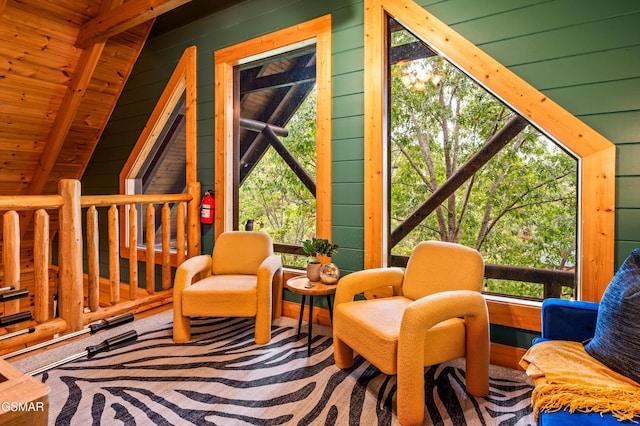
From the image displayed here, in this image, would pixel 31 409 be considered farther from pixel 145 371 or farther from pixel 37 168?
pixel 37 168

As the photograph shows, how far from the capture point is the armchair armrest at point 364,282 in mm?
2203

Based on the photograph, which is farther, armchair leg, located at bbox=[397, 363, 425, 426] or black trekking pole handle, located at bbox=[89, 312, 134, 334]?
armchair leg, located at bbox=[397, 363, 425, 426]

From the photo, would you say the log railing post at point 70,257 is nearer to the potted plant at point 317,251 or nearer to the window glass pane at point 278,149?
the window glass pane at point 278,149

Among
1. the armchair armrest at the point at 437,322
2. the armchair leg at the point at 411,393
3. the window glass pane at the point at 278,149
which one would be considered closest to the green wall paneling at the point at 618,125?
the armchair armrest at the point at 437,322

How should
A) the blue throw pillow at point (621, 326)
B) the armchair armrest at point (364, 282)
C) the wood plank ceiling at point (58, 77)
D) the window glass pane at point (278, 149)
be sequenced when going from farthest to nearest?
the window glass pane at point (278, 149)
the wood plank ceiling at point (58, 77)
the armchair armrest at point (364, 282)
the blue throw pillow at point (621, 326)

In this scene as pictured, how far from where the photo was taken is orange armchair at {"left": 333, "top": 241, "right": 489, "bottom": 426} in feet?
5.46

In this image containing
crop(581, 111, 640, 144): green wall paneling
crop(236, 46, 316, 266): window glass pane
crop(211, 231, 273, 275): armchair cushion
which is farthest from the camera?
crop(236, 46, 316, 266): window glass pane

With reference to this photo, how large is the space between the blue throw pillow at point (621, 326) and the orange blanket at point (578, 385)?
37mm

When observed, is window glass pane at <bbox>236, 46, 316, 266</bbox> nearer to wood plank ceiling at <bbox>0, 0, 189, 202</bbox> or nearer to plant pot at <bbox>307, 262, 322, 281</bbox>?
plant pot at <bbox>307, 262, 322, 281</bbox>

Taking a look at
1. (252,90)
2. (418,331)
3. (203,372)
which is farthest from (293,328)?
(252,90)

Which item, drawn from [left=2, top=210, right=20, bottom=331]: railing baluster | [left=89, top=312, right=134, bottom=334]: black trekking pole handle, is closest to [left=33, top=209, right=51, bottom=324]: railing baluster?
[left=2, top=210, right=20, bottom=331]: railing baluster

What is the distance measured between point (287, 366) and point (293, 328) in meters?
0.65

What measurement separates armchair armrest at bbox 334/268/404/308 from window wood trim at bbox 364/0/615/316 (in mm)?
351

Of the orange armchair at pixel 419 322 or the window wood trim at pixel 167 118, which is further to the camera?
the window wood trim at pixel 167 118
